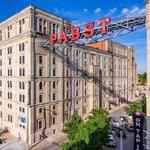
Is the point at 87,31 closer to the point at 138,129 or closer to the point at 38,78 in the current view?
the point at 38,78

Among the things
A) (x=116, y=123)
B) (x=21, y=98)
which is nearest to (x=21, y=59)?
(x=21, y=98)

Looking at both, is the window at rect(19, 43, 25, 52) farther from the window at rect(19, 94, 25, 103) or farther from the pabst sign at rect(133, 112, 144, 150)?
the pabst sign at rect(133, 112, 144, 150)

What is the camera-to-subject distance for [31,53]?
50.6 meters

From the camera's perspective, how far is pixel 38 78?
52.5 m

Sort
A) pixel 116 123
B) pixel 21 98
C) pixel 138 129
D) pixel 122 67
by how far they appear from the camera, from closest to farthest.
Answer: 1. pixel 138 129
2. pixel 21 98
3. pixel 116 123
4. pixel 122 67

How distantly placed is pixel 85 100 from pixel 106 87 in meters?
16.4

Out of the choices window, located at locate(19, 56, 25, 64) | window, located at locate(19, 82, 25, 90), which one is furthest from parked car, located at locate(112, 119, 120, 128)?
window, located at locate(19, 56, 25, 64)

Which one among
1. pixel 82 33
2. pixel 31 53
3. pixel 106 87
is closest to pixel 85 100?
pixel 106 87

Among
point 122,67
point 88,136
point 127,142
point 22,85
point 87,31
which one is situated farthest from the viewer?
point 122,67

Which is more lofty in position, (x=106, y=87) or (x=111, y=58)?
(x=111, y=58)

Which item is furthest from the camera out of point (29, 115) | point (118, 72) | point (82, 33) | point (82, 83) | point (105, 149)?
point (118, 72)

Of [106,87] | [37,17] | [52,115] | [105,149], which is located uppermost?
[37,17]

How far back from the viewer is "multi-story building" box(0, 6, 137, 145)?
51125mm

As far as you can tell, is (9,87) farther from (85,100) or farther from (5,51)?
(85,100)
